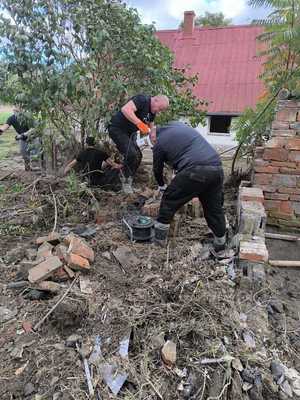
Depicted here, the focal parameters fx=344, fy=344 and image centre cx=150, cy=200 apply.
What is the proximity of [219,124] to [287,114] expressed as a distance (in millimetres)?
11113

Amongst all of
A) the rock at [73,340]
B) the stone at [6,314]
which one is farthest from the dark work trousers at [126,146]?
the rock at [73,340]

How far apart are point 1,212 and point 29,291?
1959mm

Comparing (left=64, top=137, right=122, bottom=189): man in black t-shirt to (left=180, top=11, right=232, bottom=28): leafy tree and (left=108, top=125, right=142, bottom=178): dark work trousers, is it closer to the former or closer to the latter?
(left=108, top=125, right=142, bottom=178): dark work trousers

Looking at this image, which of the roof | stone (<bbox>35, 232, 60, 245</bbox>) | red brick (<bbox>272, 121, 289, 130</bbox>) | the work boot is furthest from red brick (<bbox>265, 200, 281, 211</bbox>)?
the roof

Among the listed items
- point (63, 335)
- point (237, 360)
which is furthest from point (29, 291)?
point (237, 360)

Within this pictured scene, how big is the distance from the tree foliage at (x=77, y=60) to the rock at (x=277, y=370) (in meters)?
3.75

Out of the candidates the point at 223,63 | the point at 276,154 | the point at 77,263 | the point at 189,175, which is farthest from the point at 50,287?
the point at 223,63

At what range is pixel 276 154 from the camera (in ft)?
14.8

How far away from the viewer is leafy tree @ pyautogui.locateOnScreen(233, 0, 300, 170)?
495cm

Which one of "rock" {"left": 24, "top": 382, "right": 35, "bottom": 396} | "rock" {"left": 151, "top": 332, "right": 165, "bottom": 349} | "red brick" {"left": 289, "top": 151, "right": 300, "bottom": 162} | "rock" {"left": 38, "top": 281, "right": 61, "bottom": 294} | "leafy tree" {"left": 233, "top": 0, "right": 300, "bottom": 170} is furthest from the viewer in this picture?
"leafy tree" {"left": 233, "top": 0, "right": 300, "bottom": 170}

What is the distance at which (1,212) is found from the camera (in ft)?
15.0

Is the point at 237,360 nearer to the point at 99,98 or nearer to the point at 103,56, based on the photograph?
the point at 99,98

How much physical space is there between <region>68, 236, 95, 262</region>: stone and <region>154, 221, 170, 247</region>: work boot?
75 centimetres

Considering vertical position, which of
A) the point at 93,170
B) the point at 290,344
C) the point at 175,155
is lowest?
the point at 290,344
